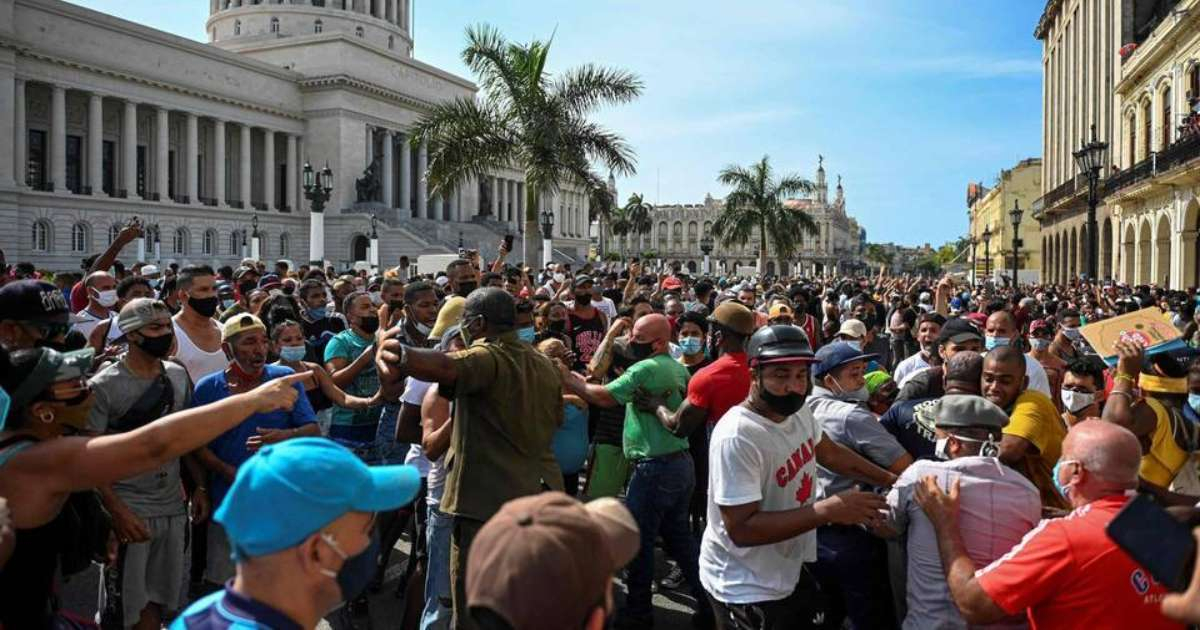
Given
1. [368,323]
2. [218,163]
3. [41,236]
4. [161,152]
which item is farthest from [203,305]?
[218,163]

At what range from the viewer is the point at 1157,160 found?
2728 cm

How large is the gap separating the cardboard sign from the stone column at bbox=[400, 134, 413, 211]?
197ft

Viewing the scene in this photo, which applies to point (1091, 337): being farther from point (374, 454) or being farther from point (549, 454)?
point (374, 454)

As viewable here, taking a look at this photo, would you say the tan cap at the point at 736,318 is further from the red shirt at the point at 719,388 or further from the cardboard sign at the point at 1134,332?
the cardboard sign at the point at 1134,332

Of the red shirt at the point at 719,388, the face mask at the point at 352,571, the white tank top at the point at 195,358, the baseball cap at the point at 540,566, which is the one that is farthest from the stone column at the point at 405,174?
the baseball cap at the point at 540,566

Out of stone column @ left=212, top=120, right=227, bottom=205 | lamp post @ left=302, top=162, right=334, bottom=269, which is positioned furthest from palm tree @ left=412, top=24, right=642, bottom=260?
stone column @ left=212, top=120, right=227, bottom=205

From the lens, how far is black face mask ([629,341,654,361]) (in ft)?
19.6

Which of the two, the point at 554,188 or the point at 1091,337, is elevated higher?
the point at 554,188

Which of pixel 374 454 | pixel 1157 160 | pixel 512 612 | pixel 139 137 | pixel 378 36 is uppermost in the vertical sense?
pixel 378 36

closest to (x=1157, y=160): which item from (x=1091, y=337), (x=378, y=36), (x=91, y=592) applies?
(x=1091, y=337)

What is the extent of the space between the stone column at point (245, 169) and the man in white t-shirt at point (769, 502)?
5793 cm

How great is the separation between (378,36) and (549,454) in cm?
7603

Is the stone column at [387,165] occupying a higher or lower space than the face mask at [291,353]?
higher

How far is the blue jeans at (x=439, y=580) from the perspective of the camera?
4410 millimetres
